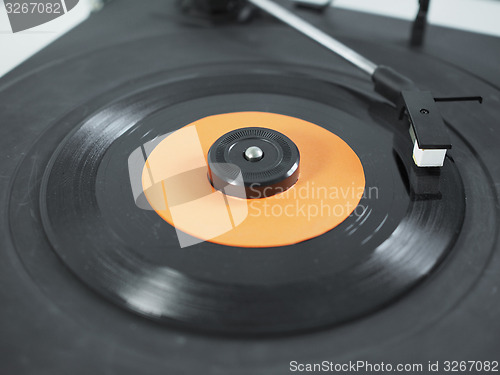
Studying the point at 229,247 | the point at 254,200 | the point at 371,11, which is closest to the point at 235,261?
the point at 229,247

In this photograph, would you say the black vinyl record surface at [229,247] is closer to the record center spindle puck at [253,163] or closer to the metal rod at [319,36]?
the metal rod at [319,36]

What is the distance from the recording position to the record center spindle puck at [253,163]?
97 centimetres

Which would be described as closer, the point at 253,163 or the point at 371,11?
the point at 253,163

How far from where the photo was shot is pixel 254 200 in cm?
98

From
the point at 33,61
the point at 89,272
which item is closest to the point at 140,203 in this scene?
the point at 89,272

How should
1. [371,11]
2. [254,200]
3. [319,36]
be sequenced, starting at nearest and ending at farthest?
[254,200] < [319,36] < [371,11]

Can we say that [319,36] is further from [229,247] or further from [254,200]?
[229,247]

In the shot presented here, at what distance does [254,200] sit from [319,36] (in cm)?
64

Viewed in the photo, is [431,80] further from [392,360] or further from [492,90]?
[392,360]

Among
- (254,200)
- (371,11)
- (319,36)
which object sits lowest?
(254,200)

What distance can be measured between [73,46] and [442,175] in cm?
115

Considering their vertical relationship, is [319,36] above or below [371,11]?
below

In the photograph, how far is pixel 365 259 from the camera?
0.84 metres

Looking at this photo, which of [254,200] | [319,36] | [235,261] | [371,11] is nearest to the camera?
[235,261]
